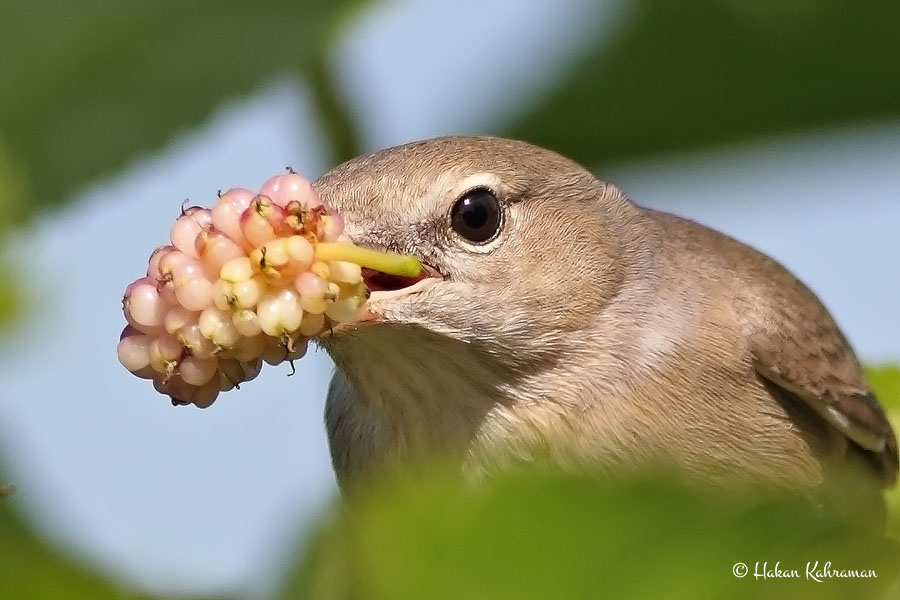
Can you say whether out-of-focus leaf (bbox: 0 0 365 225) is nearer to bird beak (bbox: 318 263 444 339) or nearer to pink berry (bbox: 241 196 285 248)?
pink berry (bbox: 241 196 285 248)

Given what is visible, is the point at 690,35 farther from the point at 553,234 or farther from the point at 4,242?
the point at 4,242

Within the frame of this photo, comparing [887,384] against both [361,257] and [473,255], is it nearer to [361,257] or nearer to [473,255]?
[473,255]

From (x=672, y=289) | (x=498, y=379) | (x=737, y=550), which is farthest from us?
(x=672, y=289)

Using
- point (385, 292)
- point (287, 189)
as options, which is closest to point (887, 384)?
point (385, 292)

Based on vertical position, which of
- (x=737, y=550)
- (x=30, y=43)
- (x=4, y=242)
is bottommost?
(x=737, y=550)

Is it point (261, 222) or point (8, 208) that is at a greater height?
point (8, 208)

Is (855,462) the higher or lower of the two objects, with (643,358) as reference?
lower

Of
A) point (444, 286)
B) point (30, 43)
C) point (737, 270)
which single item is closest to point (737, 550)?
point (30, 43)

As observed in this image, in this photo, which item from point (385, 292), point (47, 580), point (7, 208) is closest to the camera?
point (47, 580)
